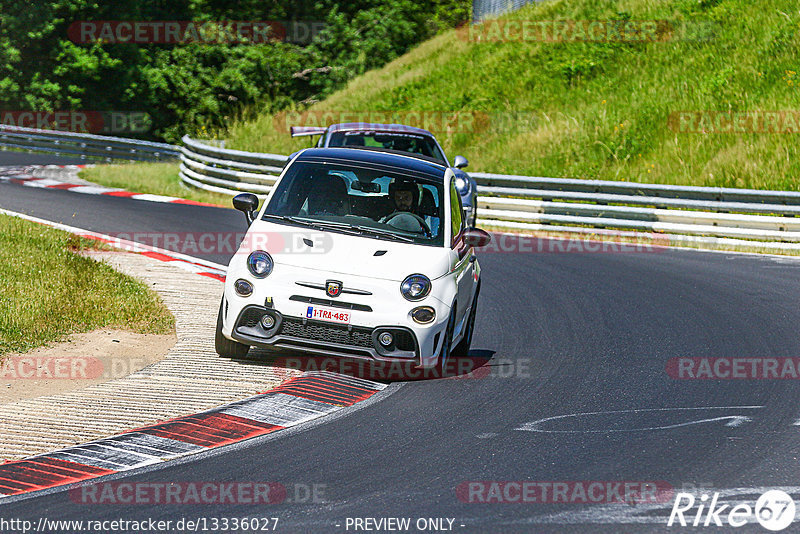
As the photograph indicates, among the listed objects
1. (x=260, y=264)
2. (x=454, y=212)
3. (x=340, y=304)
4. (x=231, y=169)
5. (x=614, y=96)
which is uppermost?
(x=614, y=96)

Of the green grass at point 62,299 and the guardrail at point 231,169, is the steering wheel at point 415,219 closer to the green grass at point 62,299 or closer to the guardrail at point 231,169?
the green grass at point 62,299

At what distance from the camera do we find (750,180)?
74.0 feet

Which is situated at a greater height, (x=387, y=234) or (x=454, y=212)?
(x=454, y=212)

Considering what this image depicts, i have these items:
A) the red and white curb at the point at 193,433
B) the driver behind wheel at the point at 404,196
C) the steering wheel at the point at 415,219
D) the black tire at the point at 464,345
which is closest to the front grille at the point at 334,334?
the red and white curb at the point at 193,433

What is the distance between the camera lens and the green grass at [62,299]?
31.9 feet

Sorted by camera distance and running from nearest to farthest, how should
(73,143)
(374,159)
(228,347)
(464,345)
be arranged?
(228,347), (464,345), (374,159), (73,143)

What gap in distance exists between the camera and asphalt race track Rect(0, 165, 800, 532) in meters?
5.58

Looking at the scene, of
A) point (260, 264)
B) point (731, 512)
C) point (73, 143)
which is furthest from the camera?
point (73, 143)

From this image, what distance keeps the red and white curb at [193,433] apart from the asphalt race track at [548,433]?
0.16 metres

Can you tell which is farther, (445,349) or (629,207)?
(629,207)

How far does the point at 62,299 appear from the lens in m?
10.7

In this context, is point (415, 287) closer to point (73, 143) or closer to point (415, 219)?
point (415, 219)

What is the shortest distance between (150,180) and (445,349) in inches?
745

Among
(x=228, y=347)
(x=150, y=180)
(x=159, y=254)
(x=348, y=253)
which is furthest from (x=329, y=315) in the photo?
(x=150, y=180)
